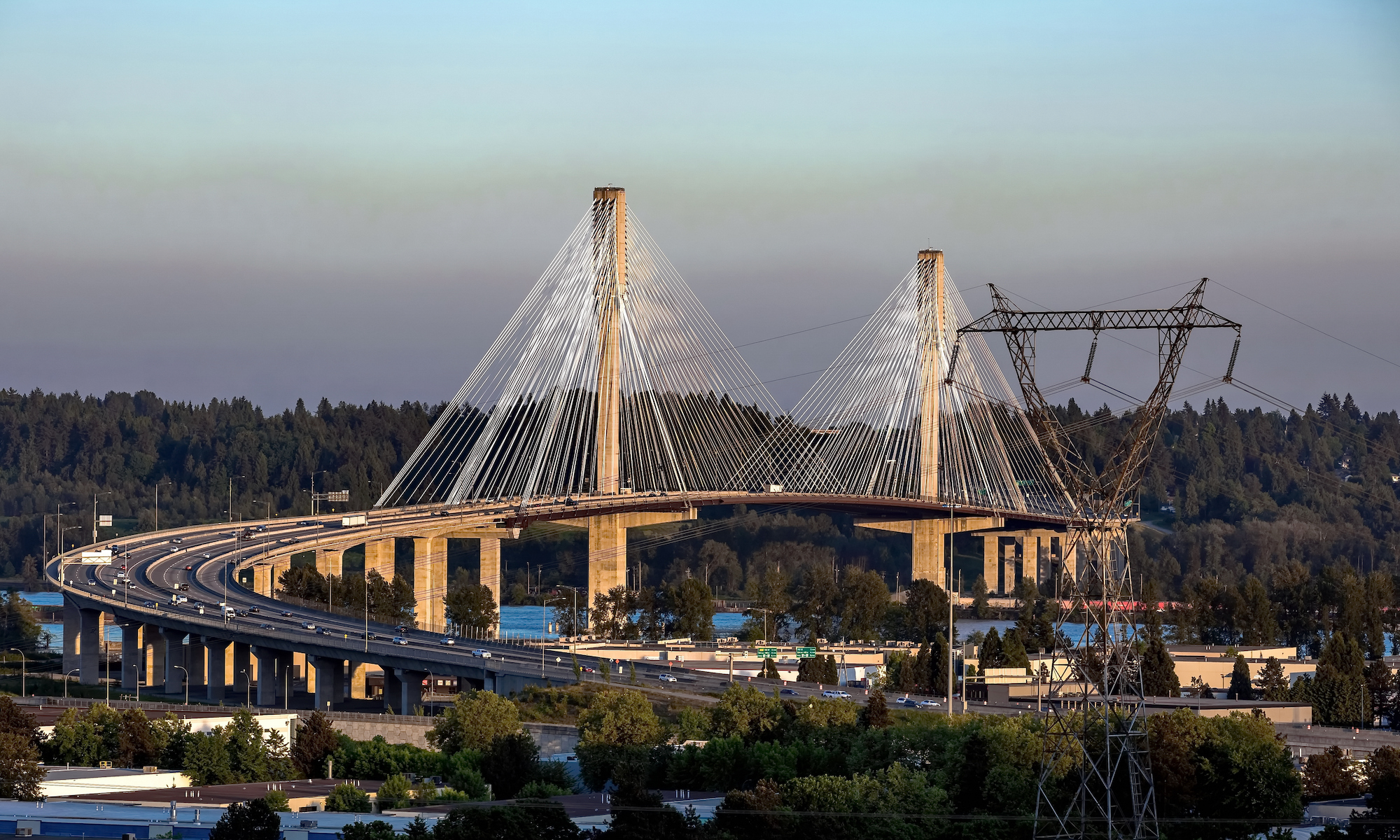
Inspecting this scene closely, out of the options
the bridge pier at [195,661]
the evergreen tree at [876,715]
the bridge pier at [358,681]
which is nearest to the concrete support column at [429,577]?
the bridge pier at [195,661]

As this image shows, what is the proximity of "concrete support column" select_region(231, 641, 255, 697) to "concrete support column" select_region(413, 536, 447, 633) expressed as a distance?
15.7 m

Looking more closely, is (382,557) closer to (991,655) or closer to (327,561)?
(327,561)

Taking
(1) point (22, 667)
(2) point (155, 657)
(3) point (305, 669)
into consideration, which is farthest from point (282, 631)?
(1) point (22, 667)

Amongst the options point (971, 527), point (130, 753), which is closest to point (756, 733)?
point (130, 753)

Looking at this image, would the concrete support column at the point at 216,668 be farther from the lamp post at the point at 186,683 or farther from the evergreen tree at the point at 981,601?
the evergreen tree at the point at 981,601

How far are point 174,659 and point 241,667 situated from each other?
251 centimetres

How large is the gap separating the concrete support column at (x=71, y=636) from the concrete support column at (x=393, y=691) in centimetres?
1756

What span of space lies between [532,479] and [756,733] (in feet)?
160

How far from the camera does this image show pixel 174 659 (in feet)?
263

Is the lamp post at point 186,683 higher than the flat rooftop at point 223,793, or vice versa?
the lamp post at point 186,683

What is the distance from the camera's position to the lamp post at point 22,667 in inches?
3076

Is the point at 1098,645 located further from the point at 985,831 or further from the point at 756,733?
the point at 756,733

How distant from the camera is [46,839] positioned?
42656 mm

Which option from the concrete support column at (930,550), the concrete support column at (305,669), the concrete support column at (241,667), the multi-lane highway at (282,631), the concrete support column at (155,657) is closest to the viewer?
the multi-lane highway at (282,631)
